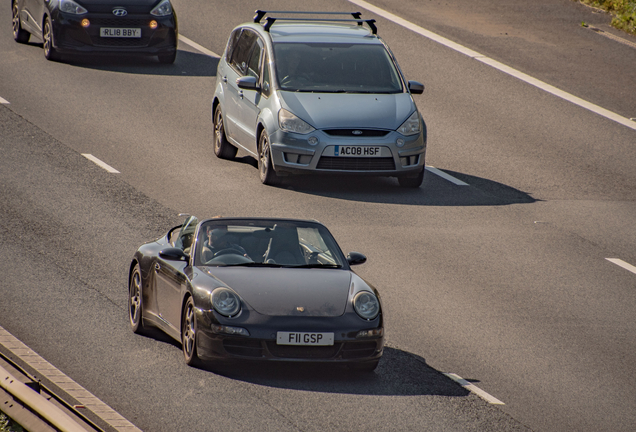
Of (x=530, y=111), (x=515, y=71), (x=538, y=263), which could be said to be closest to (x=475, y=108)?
(x=530, y=111)

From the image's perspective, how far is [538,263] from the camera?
12891 millimetres

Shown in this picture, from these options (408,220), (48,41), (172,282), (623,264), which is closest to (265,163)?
(408,220)

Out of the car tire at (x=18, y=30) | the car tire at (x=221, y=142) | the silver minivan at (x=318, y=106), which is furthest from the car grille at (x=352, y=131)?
the car tire at (x=18, y=30)

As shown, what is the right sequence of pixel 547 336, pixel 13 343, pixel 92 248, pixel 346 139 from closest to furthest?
1. pixel 13 343
2. pixel 547 336
3. pixel 92 248
4. pixel 346 139

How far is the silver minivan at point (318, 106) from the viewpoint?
1526cm

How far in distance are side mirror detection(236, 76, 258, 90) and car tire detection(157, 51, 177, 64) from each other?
21.7 ft

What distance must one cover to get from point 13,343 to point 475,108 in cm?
1235

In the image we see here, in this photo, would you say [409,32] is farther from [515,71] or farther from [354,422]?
[354,422]

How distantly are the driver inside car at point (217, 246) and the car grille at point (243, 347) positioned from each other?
1087mm

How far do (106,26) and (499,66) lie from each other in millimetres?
7817

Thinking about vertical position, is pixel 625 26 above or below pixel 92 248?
above

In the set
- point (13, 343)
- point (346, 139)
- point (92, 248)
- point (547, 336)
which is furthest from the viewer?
point (346, 139)

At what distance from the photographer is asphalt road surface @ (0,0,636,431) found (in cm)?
872

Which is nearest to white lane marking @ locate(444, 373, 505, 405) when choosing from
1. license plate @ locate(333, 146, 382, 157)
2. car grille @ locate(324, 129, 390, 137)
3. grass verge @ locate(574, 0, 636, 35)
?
license plate @ locate(333, 146, 382, 157)
